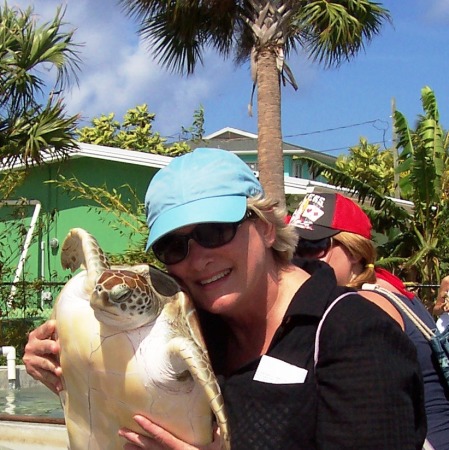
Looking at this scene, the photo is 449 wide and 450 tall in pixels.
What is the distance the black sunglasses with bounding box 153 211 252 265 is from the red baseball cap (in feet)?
2.87

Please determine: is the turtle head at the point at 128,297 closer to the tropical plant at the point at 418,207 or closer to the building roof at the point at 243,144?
the tropical plant at the point at 418,207

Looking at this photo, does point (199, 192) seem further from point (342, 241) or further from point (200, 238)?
point (342, 241)

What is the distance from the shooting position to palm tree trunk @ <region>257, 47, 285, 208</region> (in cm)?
990

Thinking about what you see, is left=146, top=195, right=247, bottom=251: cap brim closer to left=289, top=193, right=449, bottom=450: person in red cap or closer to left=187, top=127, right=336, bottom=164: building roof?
left=289, top=193, right=449, bottom=450: person in red cap

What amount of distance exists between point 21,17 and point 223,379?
954 cm

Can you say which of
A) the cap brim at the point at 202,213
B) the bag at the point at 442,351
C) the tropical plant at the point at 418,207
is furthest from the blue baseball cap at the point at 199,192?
the tropical plant at the point at 418,207

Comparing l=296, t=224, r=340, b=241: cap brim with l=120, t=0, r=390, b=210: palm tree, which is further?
l=120, t=0, r=390, b=210: palm tree

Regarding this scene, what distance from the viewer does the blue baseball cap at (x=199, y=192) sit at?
1.67 meters

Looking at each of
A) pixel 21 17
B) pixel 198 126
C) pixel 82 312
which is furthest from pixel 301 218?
pixel 198 126

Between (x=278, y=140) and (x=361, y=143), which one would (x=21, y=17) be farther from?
(x=361, y=143)

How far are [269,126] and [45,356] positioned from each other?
8.47 meters

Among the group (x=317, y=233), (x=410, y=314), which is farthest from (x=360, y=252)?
(x=410, y=314)

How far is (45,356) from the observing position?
1895mm

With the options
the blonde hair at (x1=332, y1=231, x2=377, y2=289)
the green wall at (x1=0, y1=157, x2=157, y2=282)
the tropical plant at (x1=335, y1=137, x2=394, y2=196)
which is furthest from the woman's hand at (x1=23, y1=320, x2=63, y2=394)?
the tropical plant at (x1=335, y1=137, x2=394, y2=196)
